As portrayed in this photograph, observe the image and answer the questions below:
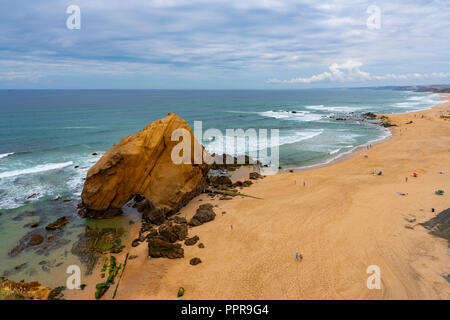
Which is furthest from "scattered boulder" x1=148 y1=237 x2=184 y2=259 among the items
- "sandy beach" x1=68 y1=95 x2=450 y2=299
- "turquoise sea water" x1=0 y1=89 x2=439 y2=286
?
"turquoise sea water" x1=0 y1=89 x2=439 y2=286

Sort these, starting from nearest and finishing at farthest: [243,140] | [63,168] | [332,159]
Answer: [63,168] → [332,159] → [243,140]

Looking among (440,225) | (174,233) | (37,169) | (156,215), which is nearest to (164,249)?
(174,233)

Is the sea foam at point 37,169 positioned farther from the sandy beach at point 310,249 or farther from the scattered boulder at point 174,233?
A: the scattered boulder at point 174,233

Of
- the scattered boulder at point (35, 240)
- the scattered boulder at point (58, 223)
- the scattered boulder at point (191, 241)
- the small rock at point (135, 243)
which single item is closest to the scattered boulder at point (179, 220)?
the scattered boulder at point (191, 241)

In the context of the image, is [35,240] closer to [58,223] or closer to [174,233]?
[58,223]

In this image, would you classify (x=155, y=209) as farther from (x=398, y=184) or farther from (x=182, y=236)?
(x=398, y=184)

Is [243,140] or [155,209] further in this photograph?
[243,140]

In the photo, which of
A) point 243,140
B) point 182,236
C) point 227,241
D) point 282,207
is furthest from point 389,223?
point 243,140

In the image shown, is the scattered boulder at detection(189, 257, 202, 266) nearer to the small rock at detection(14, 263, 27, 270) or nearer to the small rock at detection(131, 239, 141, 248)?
the small rock at detection(131, 239, 141, 248)
